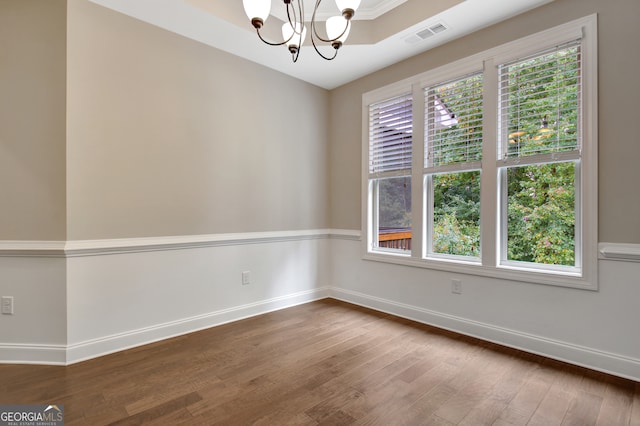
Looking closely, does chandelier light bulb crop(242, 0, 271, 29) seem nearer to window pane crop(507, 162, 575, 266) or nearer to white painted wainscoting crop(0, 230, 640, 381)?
white painted wainscoting crop(0, 230, 640, 381)

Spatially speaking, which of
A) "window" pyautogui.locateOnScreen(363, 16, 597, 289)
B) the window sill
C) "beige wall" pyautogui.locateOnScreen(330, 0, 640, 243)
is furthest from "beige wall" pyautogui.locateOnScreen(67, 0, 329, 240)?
"beige wall" pyautogui.locateOnScreen(330, 0, 640, 243)

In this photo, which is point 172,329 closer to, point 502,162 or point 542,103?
point 502,162

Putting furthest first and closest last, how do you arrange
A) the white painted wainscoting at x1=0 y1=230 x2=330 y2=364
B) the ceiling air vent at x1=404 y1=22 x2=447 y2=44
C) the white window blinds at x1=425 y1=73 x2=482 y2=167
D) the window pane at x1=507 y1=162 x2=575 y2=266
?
the white window blinds at x1=425 y1=73 x2=482 y2=167, the ceiling air vent at x1=404 y1=22 x2=447 y2=44, the window pane at x1=507 y1=162 x2=575 y2=266, the white painted wainscoting at x1=0 y1=230 x2=330 y2=364

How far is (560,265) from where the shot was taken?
8.46ft

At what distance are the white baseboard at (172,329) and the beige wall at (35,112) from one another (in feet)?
2.92

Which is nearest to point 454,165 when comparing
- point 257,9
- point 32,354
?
point 257,9

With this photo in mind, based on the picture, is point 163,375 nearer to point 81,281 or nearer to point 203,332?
point 203,332

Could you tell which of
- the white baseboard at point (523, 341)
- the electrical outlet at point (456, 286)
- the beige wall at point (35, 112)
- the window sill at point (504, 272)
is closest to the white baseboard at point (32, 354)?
the beige wall at point (35, 112)

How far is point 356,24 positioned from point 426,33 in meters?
0.68

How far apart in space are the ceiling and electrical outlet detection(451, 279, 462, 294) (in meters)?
2.34

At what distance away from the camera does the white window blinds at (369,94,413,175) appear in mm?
3549

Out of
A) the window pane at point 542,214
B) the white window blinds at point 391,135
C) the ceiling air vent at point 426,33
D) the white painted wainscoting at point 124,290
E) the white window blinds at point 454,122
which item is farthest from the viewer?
the white window blinds at point 391,135

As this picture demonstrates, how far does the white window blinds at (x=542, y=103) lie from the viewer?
2.46 metres

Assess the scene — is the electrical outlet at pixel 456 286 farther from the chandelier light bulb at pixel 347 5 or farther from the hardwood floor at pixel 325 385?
the chandelier light bulb at pixel 347 5
